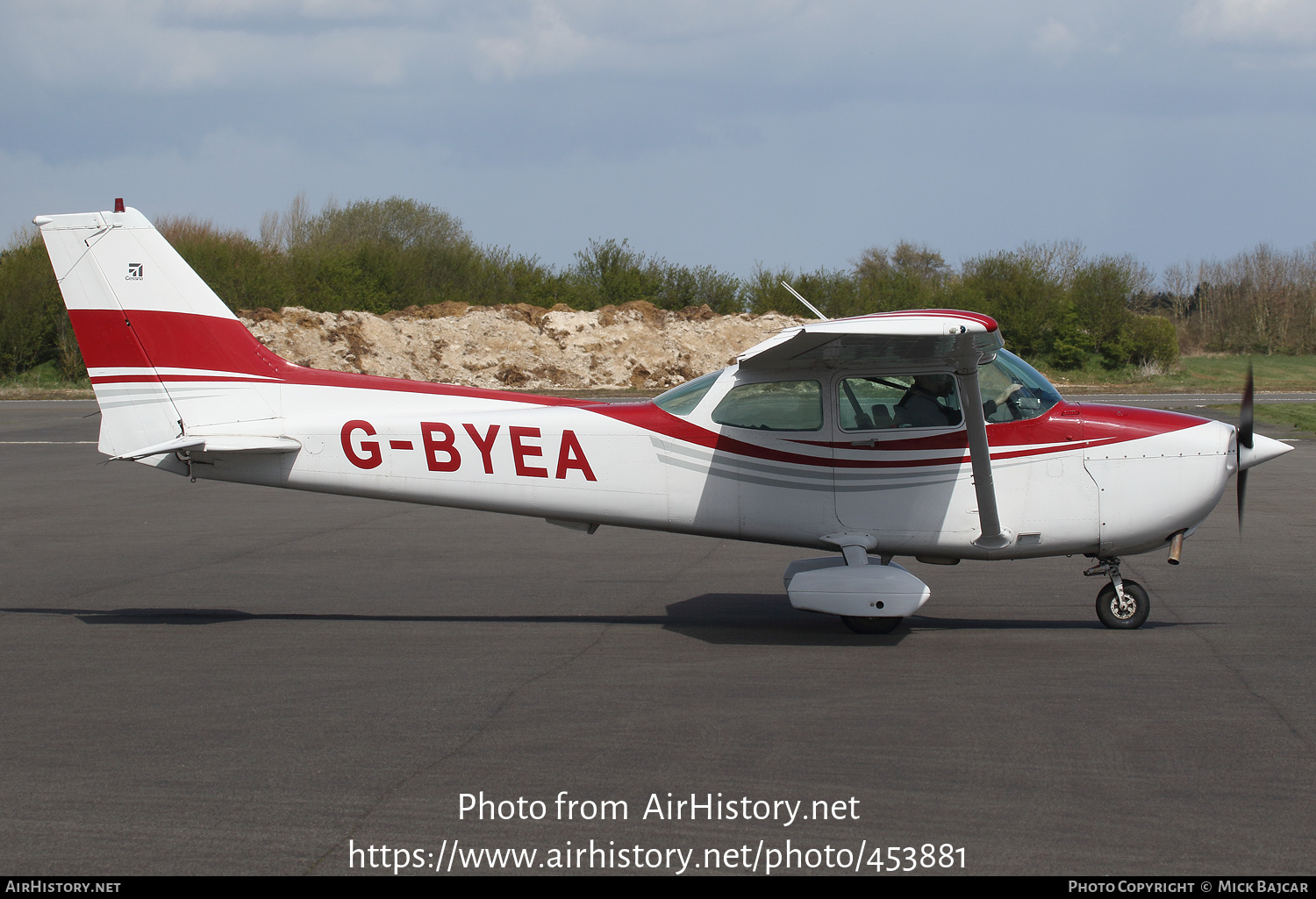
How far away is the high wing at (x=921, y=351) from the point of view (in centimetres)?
630

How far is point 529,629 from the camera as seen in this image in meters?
7.55

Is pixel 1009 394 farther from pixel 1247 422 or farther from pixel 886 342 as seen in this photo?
pixel 1247 422

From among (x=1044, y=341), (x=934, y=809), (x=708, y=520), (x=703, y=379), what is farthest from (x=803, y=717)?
(x=1044, y=341)

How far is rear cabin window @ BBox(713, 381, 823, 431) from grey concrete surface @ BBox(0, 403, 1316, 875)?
1.49m

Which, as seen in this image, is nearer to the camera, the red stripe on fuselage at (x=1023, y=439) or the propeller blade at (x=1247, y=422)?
the propeller blade at (x=1247, y=422)

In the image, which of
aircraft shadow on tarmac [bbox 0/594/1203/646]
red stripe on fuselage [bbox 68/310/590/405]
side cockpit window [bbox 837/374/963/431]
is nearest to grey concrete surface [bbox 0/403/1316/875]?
aircraft shadow on tarmac [bbox 0/594/1203/646]

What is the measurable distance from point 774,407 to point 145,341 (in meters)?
4.65

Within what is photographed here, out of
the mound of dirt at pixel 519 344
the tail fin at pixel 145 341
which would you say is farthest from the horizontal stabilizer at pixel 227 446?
the mound of dirt at pixel 519 344

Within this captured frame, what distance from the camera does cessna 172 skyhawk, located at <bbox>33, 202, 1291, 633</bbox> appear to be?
23.7 ft

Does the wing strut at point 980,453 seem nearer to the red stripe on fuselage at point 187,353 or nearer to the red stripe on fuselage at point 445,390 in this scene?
the red stripe on fuselage at point 445,390

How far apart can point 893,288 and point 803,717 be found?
4922 centimetres

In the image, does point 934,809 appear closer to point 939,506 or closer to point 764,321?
point 939,506

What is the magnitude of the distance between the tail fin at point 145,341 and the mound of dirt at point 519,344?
114 feet

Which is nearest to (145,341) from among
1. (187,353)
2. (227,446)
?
(187,353)
